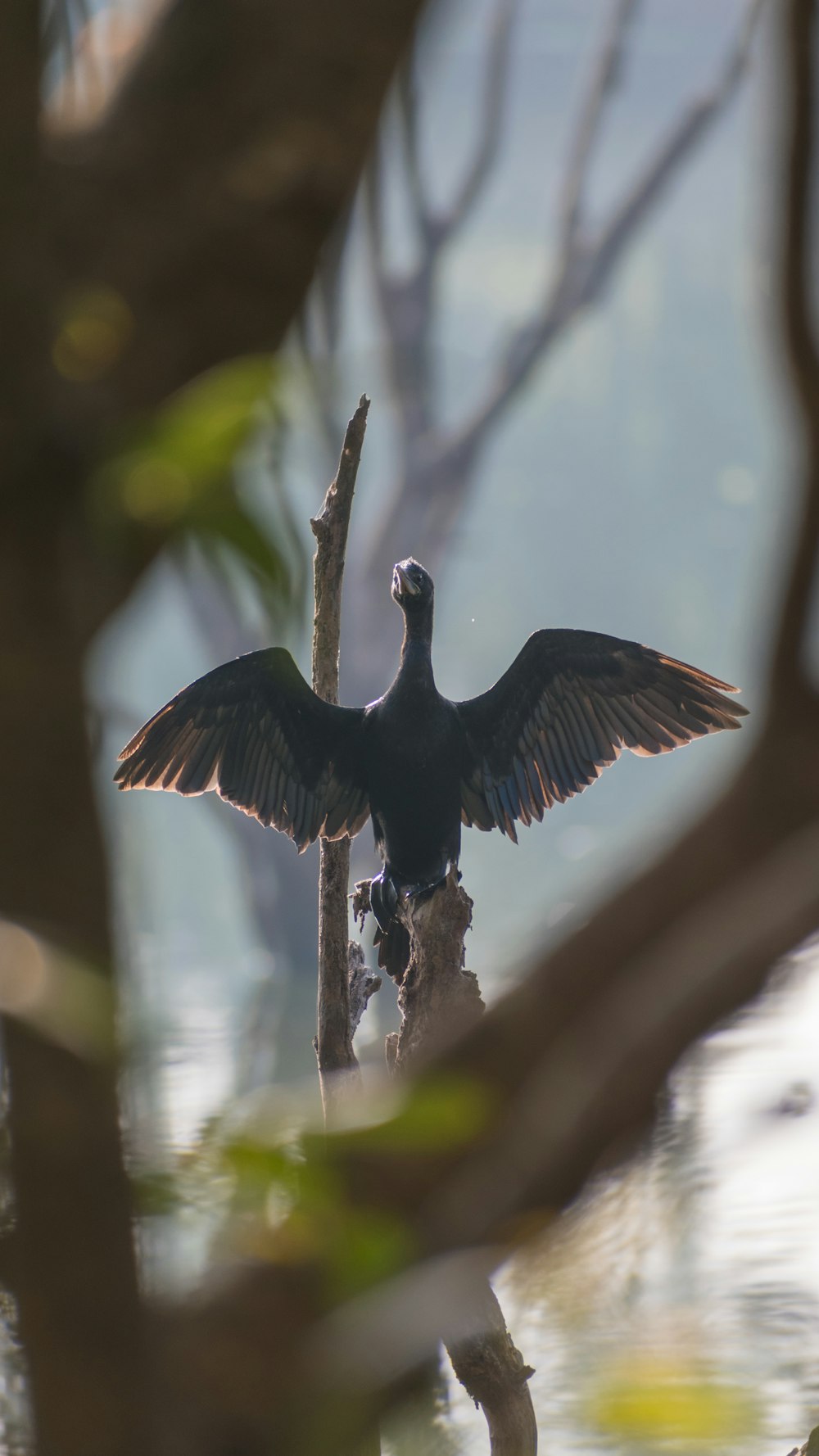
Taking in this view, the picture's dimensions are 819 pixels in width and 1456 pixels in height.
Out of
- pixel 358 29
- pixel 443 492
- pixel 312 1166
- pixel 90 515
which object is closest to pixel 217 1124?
pixel 312 1166

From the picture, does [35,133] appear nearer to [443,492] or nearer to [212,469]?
[212,469]

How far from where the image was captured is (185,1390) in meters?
0.30

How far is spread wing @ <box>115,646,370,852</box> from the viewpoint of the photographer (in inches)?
88.0

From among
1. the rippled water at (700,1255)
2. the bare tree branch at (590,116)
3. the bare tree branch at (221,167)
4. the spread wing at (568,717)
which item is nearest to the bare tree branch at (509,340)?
the bare tree branch at (590,116)

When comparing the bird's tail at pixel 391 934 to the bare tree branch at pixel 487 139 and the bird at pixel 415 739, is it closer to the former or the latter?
the bird at pixel 415 739

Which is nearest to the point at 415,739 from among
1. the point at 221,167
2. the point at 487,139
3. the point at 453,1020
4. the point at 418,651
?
the point at 418,651

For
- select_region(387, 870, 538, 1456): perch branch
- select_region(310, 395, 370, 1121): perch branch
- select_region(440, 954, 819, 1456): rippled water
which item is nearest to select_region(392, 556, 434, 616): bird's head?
select_region(310, 395, 370, 1121): perch branch

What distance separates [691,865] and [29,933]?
0.47 feet

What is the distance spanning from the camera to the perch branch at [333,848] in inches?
80.7

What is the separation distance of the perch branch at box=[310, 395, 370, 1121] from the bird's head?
0.12 m

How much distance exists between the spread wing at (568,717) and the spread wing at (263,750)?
0.20m

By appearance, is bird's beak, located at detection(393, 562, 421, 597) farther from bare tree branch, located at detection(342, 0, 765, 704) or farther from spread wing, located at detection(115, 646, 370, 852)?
bare tree branch, located at detection(342, 0, 765, 704)

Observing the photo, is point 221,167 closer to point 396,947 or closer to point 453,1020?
point 453,1020

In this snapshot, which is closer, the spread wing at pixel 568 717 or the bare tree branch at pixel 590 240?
the spread wing at pixel 568 717
